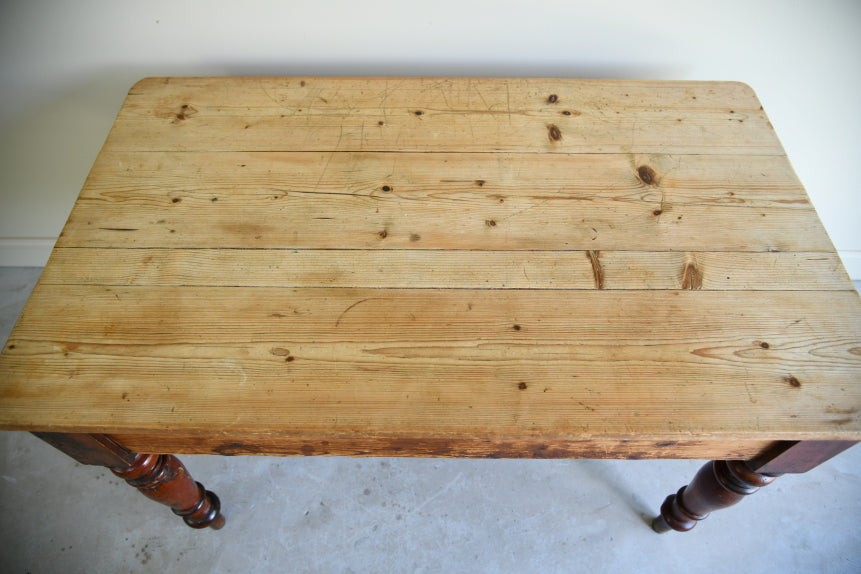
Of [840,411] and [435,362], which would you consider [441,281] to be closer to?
[435,362]

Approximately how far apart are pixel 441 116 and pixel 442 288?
0.39 m

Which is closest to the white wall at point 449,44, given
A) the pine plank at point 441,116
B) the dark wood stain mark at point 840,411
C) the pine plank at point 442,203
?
the pine plank at point 441,116

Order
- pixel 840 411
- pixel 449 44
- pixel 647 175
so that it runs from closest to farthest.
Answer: pixel 840 411 → pixel 647 175 → pixel 449 44

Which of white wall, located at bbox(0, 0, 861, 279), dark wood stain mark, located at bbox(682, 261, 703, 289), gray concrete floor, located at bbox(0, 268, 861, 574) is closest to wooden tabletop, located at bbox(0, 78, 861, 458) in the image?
dark wood stain mark, located at bbox(682, 261, 703, 289)

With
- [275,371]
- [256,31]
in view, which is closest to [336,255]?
[275,371]

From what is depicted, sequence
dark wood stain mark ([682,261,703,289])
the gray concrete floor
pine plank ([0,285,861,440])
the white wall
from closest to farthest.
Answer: pine plank ([0,285,861,440]), dark wood stain mark ([682,261,703,289]), the white wall, the gray concrete floor

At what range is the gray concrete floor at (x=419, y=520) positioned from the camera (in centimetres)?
108

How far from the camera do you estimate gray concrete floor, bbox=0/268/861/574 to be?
1.08m

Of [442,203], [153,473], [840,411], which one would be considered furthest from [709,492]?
[153,473]

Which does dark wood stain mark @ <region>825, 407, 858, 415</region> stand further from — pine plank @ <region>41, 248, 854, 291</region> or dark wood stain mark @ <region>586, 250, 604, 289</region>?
dark wood stain mark @ <region>586, 250, 604, 289</region>

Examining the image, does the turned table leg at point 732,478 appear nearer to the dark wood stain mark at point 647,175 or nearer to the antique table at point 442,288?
the antique table at point 442,288

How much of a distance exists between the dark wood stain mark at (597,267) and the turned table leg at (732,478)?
1.18 feet

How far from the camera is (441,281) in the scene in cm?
75

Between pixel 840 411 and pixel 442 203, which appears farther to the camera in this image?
pixel 442 203
